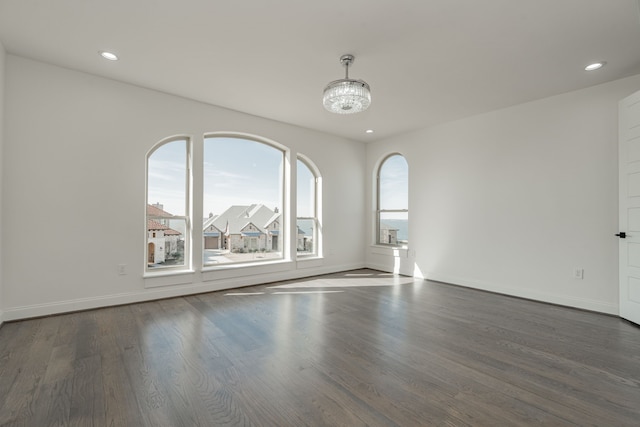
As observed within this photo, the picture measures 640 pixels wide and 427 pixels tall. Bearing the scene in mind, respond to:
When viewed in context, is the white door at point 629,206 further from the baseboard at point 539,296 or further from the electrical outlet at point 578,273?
the electrical outlet at point 578,273

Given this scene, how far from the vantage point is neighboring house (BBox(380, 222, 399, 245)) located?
6125mm

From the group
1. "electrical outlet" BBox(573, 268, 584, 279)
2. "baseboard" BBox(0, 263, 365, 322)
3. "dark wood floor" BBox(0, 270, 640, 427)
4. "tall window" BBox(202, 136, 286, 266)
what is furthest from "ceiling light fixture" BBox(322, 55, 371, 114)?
Result: "electrical outlet" BBox(573, 268, 584, 279)

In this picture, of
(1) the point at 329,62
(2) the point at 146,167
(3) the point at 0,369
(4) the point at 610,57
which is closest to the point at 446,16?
(1) the point at 329,62

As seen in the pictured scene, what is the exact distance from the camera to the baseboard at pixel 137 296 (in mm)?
3137

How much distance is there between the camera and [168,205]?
4152 mm

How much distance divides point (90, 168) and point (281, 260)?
10.0ft

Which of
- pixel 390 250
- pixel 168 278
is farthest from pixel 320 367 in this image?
pixel 390 250

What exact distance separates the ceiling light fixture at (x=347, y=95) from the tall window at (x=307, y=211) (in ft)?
9.16

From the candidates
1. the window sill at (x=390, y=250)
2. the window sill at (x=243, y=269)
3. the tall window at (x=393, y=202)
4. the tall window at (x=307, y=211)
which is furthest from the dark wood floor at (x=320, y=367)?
the tall window at (x=393, y=202)

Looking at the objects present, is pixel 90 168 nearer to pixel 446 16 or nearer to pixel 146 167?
pixel 146 167

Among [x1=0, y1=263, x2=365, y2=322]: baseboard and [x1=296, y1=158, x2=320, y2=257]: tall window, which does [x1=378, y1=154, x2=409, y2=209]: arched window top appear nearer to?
[x1=296, y1=158, x2=320, y2=257]: tall window

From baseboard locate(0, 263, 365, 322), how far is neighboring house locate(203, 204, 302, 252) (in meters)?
0.55

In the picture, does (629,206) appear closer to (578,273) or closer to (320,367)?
(578,273)

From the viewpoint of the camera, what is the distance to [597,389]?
1.94 m
